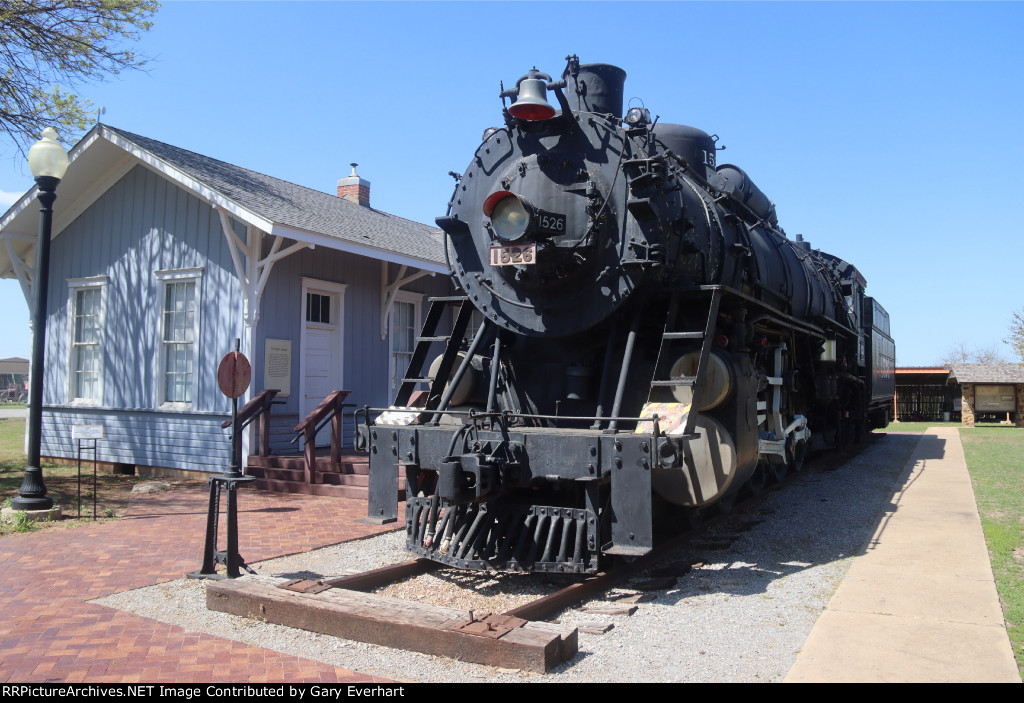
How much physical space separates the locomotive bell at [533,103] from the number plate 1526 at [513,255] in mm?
1026

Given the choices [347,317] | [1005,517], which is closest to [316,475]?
[347,317]

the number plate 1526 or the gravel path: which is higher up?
the number plate 1526

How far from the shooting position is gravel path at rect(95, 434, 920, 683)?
370 cm

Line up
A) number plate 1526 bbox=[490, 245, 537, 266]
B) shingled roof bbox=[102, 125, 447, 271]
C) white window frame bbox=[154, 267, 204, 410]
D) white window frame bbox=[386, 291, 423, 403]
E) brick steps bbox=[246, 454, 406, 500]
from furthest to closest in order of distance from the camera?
white window frame bbox=[386, 291, 423, 403] → white window frame bbox=[154, 267, 204, 410] → shingled roof bbox=[102, 125, 447, 271] → brick steps bbox=[246, 454, 406, 500] → number plate 1526 bbox=[490, 245, 537, 266]

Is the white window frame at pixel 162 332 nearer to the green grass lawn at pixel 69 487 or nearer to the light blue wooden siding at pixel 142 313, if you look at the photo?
the light blue wooden siding at pixel 142 313

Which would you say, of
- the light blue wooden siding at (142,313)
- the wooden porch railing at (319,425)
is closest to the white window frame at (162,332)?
the light blue wooden siding at (142,313)

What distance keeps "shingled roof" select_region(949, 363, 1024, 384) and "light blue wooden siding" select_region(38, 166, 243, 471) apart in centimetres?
2549

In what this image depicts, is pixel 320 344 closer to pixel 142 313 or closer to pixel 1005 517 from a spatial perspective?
pixel 142 313

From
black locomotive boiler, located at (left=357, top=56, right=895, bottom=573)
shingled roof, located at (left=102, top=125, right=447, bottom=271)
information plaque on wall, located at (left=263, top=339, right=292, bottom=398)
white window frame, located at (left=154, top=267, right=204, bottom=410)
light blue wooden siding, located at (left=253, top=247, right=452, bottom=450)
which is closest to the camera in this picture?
black locomotive boiler, located at (left=357, top=56, right=895, bottom=573)

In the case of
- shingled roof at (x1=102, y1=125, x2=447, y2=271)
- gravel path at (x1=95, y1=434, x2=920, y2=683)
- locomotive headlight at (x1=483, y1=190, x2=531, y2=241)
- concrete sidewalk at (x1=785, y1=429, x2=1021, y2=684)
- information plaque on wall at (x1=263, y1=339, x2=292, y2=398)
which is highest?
shingled roof at (x1=102, y1=125, x2=447, y2=271)

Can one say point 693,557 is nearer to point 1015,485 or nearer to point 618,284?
point 618,284

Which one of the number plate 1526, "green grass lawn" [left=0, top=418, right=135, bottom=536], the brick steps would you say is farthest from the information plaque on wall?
the number plate 1526

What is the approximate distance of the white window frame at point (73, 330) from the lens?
1252cm

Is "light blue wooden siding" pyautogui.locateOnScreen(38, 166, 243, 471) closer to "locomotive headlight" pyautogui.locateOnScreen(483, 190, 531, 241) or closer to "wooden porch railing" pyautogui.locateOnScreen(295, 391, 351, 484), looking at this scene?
"wooden porch railing" pyautogui.locateOnScreen(295, 391, 351, 484)
